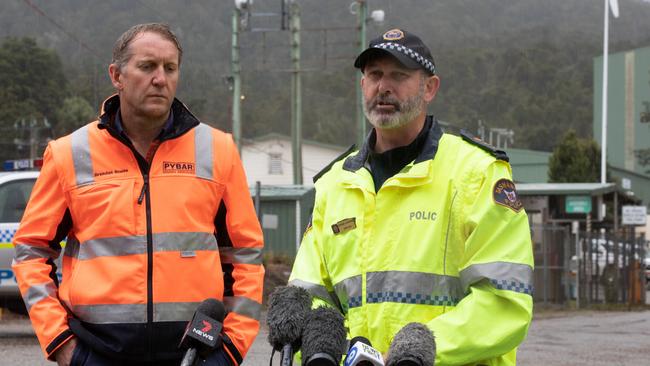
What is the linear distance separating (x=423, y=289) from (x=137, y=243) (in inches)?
49.4

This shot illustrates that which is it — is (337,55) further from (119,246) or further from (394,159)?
(394,159)

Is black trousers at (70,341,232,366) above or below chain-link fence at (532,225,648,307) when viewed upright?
above

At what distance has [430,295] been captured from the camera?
160 inches

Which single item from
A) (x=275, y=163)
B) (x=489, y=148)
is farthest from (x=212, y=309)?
(x=275, y=163)

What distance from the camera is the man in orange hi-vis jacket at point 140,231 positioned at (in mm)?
4707

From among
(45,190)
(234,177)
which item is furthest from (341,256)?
(45,190)

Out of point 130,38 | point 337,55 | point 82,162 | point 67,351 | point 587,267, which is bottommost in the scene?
point 587,267

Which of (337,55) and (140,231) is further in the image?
(337,55)

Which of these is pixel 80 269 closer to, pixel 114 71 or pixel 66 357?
pixel 66 357

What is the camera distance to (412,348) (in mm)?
3648

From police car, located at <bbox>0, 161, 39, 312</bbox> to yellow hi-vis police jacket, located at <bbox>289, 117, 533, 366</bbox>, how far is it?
34.8 feet

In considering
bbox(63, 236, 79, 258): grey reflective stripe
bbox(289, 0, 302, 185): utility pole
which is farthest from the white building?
bbox(63, 236, 79, 258): grey reflective stripe

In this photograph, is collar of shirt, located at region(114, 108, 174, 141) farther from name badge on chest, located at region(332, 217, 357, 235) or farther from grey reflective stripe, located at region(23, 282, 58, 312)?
name badge on chest, located at region(332, 217, 357, 235)

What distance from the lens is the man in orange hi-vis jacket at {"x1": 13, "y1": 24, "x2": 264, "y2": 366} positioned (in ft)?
15.4
